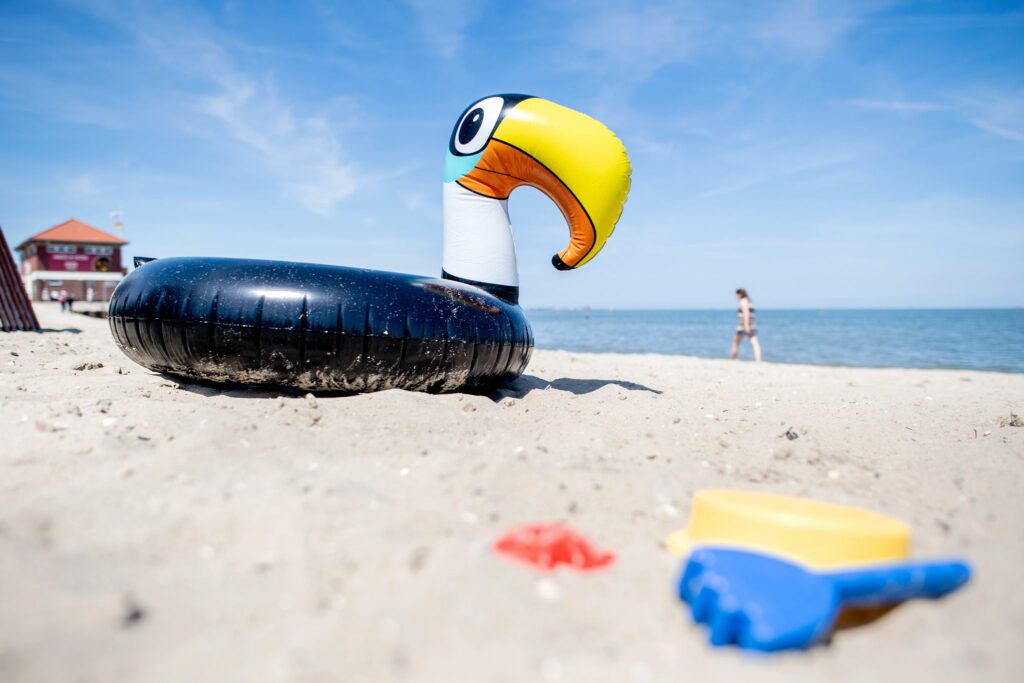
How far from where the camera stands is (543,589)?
1784mm

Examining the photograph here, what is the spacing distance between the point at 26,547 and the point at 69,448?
3.28ft

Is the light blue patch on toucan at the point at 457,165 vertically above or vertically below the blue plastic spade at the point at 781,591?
above

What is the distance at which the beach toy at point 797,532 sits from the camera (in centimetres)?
185

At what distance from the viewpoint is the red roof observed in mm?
37406

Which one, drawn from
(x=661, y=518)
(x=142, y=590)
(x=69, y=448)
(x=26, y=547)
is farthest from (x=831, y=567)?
(x=69, y=448)

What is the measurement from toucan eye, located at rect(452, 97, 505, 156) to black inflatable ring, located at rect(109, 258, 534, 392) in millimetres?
1263

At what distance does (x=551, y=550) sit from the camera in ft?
6.41

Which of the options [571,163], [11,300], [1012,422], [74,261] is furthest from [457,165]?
[74,261]

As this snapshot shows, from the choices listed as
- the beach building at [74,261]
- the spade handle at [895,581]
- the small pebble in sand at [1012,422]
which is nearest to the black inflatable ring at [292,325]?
the spade handle at [895,581]

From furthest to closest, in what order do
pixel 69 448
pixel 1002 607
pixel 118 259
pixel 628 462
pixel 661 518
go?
pixel 118 259 → pixel 628 462 → pixel 69 448 → pixel 661 518 → pixel 1002 607

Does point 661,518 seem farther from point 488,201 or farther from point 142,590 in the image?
point 488,201

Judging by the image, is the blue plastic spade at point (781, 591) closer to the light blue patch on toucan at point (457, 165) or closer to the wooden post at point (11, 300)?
the light blue patch on toucan at point (457, 165)

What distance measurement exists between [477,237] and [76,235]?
1701 inches

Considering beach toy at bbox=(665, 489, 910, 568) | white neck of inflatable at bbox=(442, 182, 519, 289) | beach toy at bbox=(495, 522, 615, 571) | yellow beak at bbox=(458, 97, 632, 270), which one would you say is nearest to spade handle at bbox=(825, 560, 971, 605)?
beach toy at bbox=(665, 489, 910, 568)
